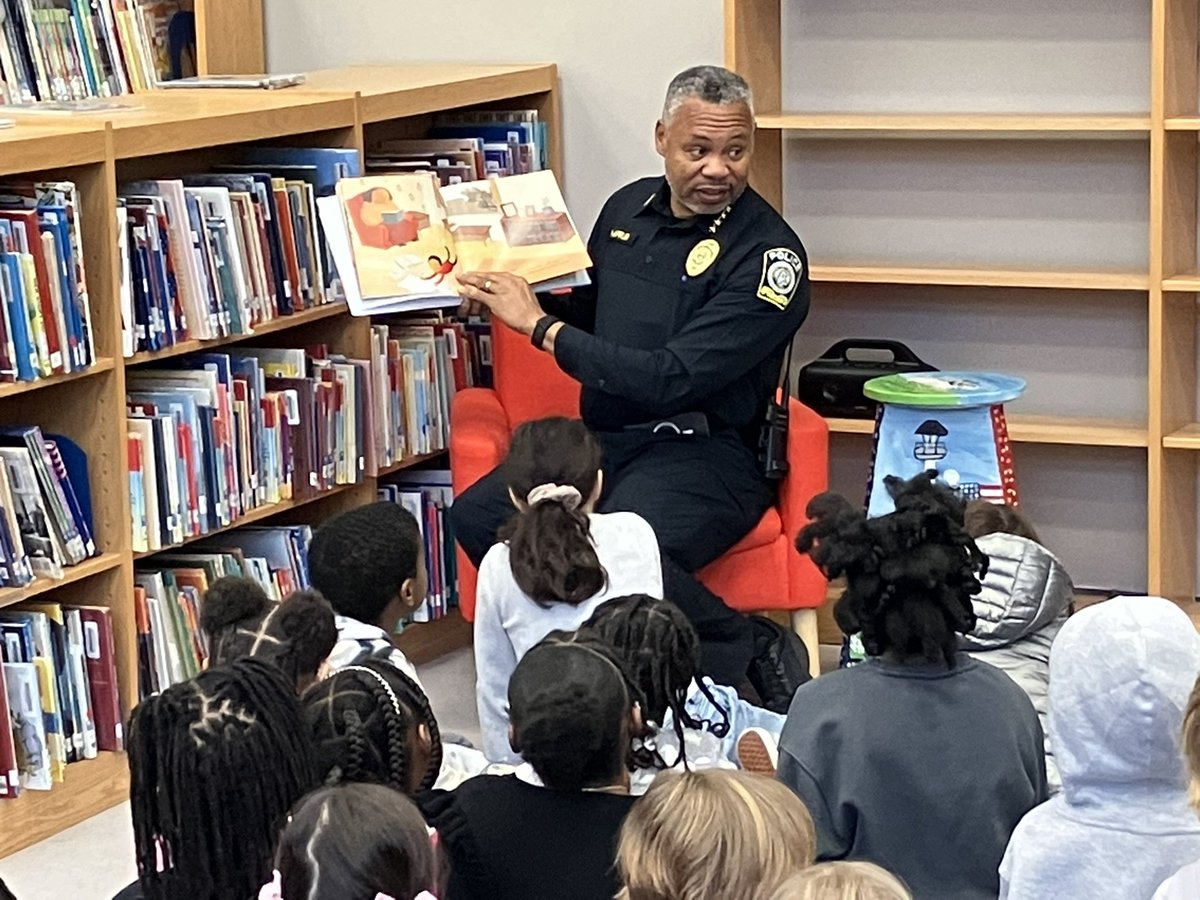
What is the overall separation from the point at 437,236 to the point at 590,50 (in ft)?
3.80

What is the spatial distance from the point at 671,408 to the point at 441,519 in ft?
2.83

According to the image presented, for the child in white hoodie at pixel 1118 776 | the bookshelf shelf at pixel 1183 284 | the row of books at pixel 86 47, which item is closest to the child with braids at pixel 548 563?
the child in white hoodie at pixel 1118 776

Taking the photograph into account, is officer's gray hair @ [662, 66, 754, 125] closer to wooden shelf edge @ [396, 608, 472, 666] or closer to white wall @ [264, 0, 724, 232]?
white wall @ [264, 0, 724, 232]

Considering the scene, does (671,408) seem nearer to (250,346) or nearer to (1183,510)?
(250,346)

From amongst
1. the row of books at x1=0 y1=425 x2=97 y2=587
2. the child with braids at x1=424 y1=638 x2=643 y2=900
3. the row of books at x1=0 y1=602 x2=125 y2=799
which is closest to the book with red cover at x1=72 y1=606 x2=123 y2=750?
the row of books at x1=0 y1=602 x2=125 y2=799

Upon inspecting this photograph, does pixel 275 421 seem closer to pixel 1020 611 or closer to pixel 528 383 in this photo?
pixel 528 383

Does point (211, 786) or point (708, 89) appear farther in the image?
point (708, 89)

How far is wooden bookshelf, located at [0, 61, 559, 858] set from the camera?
3.66m

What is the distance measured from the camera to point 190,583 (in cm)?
408

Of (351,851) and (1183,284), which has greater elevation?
(1183,284)

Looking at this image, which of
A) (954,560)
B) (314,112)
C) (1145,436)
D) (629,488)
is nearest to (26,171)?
(314,112)

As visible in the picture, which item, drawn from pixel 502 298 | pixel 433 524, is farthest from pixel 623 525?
pixel 433 524

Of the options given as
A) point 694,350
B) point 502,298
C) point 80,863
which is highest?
point 502,298

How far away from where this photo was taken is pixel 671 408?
415 cm
